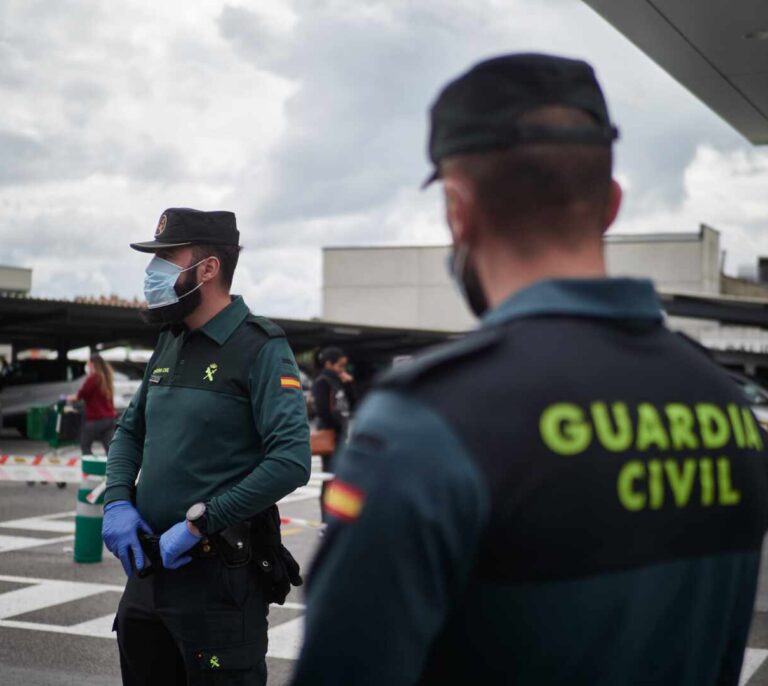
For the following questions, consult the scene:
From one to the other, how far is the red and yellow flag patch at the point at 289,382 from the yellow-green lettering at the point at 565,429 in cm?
206

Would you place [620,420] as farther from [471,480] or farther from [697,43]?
[697,43]

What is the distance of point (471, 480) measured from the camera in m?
1.19

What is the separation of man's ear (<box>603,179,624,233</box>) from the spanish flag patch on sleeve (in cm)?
53

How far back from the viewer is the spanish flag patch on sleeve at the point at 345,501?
3.95ft

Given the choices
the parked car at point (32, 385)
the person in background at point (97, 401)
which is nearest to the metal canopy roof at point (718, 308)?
the person in background at point (97, 401)

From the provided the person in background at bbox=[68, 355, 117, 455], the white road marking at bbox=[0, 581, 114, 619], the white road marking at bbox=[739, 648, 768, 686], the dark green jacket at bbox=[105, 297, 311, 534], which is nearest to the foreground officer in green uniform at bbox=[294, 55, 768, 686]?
the dark green jacket at bbox=[105, 297, 311, 534]

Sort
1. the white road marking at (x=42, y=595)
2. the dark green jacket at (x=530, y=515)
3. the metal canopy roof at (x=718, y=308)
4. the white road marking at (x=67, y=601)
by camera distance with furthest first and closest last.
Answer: the metal canopy roof at (x=718, y=308) → the white road marking at (x=42, y=595) → the white road marking at (x=67, y=601) → the dark green jacket at (x=530, y=515)

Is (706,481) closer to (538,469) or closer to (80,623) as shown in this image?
(538,469)

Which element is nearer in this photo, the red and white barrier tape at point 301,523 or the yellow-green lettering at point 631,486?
the yellow-green lettering at point 631,486

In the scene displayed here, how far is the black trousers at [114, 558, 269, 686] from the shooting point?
3.08 m

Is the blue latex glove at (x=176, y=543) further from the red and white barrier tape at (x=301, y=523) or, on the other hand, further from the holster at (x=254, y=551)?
the red and white barrier tape at (x=301, y=523)

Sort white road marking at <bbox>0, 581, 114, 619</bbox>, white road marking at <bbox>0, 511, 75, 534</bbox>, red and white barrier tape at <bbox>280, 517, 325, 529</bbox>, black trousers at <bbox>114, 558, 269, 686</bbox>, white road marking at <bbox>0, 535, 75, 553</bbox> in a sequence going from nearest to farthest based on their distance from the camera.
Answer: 1. black trousers at <bbox>114, 558, 269, 686</bbox>
2. white road marking at <bbox>0, 581, 114, 619</bbox>
3. white road marking at <bbox>0, 535, 75, 553</bbox>
4. white road marking at <bbox>0, 511, 75, 534</bbox>
5. red and white barrier tape at <bbox>280, 517, 325, 529</bbox>

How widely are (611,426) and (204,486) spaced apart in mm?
2082

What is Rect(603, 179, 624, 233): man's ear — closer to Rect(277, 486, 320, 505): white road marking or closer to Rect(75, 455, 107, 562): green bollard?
Rect(75, 455, 107, 562): green bollard
